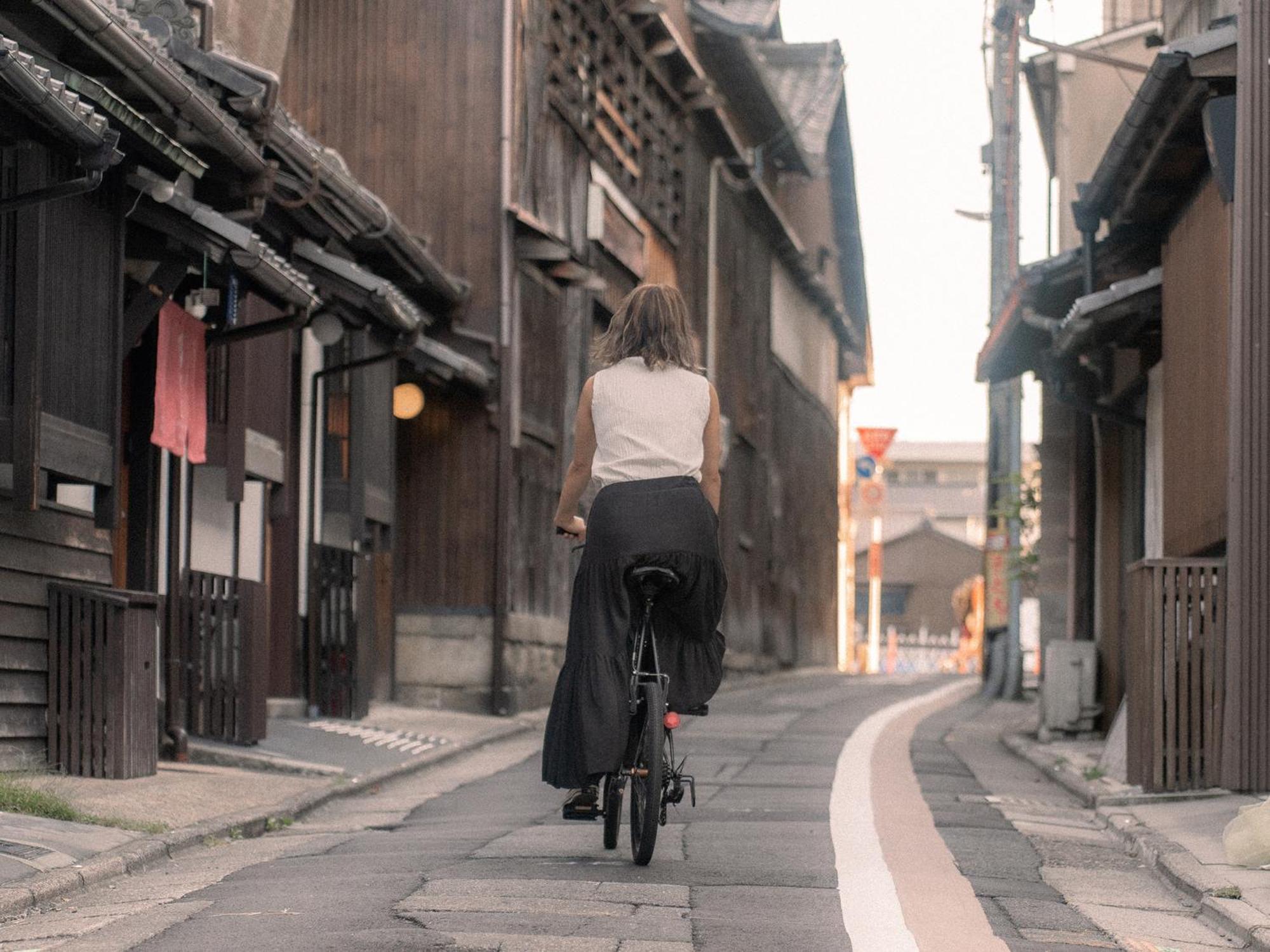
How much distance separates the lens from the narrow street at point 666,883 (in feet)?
17.7

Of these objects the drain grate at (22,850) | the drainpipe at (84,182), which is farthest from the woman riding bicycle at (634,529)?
the drainpipe at (84,182)

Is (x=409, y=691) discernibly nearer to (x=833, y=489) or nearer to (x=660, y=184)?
(x=660, y=184)

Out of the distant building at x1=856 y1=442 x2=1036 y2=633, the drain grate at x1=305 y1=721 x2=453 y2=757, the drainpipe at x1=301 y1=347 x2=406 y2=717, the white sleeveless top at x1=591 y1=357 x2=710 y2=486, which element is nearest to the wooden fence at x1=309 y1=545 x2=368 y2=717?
the drainpipe at x1=301 y1=347 x2=406 y2=717

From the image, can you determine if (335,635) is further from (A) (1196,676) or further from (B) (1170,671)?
(A) (1196,676)

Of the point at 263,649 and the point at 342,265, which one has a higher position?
the point at 342,265

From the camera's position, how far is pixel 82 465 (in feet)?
34.4

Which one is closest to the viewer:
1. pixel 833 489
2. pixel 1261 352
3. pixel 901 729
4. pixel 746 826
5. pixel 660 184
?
pixel 746 826

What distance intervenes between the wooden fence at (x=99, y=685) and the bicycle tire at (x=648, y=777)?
4.33 metres

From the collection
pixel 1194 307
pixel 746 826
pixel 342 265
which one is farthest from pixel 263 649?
pixel 1194 307

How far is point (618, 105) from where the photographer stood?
24.3m

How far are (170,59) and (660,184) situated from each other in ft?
54.5

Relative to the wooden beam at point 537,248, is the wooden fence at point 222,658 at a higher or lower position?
lower

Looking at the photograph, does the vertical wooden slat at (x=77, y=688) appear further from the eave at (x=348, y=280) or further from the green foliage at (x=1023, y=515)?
the green foliage at (x=1023, y=515)

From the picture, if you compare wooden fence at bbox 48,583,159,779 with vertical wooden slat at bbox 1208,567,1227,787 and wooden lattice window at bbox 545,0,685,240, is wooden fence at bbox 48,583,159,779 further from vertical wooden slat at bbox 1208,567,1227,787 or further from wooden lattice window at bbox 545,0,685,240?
wooden lattice window at bbox 545,0,685,240
